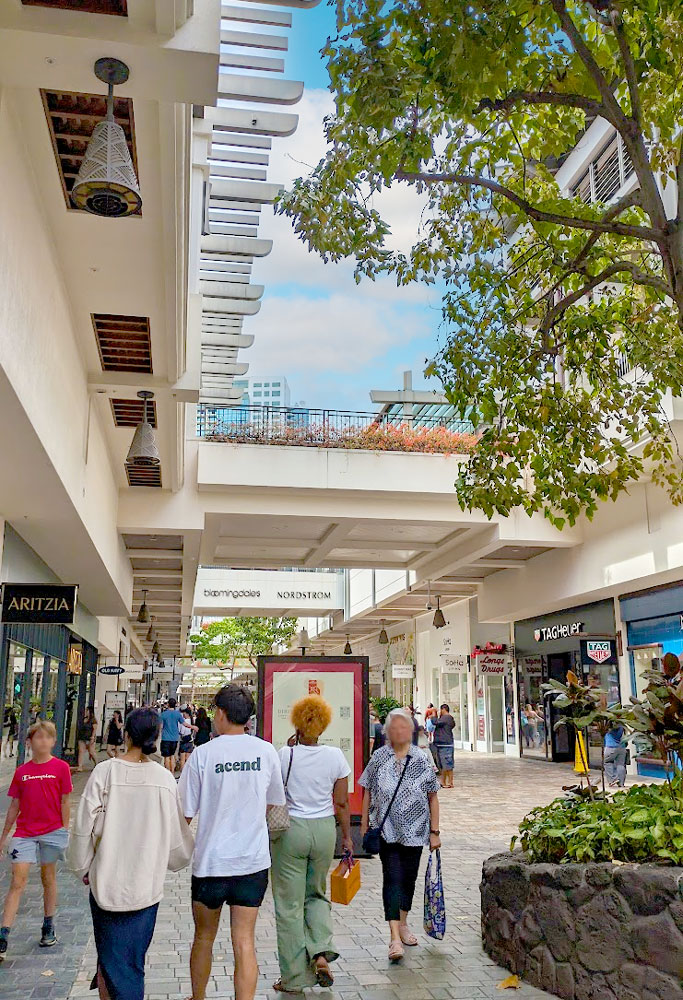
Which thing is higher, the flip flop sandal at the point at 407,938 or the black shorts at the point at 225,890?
the black shorts at the point at 225,890

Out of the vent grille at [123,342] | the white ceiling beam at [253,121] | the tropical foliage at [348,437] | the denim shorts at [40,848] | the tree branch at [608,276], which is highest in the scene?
the white ceiling beam at [253,121]

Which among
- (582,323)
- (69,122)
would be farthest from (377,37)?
(582,323)

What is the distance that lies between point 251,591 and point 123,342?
25420 millimetres

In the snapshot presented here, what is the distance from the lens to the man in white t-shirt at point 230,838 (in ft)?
14.5

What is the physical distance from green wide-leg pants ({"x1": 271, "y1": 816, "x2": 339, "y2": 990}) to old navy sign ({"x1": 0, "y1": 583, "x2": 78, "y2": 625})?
5755 millimetres

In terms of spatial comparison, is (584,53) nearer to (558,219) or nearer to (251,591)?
(558,219)

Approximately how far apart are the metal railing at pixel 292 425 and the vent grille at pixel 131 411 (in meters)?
4.67

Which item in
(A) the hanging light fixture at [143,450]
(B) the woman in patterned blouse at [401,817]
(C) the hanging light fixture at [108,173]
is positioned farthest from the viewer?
(A) the hanging light fixture at [143,450]

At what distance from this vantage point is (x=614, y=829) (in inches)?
209

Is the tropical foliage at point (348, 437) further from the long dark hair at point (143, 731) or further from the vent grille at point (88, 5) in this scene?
the long dark hair at point (143, 731)

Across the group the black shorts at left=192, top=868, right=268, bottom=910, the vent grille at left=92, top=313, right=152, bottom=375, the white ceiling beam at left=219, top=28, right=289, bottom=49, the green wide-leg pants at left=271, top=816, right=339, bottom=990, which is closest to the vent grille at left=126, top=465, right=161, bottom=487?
the vent grille at left=92, top=313, right=152, bottom=375

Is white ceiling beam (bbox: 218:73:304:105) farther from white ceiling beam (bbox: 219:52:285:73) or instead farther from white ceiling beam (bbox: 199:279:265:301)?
white ceiling beam (bbox: 199:279:265:301)

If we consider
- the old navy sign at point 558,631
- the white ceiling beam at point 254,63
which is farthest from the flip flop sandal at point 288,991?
the old navy sign at point 558,631

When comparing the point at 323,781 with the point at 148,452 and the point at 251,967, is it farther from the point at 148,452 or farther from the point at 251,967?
the point at 148,452
